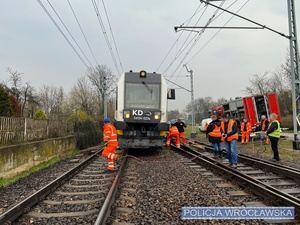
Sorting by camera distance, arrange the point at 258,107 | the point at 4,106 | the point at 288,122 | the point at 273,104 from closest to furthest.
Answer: the point at 4,106, the point at 273,104, the point at 258,107, the point at 288,122

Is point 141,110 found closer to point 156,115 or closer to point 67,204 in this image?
point 156,115

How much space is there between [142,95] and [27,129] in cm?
486

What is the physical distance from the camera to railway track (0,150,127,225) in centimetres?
429

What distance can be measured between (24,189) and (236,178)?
5344mm

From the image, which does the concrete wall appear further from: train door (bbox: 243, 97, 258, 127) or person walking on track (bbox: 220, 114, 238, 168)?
train door (bbox: 243, 97, 258, 127)

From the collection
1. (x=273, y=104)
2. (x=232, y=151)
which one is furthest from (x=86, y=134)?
(x=273, y=104)

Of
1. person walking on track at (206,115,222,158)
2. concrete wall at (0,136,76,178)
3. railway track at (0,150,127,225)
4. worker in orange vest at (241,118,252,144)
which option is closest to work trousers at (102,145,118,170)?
railway track at (0,150,127,225)

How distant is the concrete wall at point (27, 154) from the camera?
318 inches

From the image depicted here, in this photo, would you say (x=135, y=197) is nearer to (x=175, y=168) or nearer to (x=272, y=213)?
(x=272, y=213)

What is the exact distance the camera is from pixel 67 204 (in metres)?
5.16

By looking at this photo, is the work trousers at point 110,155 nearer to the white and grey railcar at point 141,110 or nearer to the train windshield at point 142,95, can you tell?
the white and grey railcar at point 141,110

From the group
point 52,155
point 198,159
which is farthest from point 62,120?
point 198,159

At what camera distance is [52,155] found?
12.2 metres

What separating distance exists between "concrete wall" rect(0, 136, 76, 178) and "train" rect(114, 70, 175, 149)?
324 centimetres
